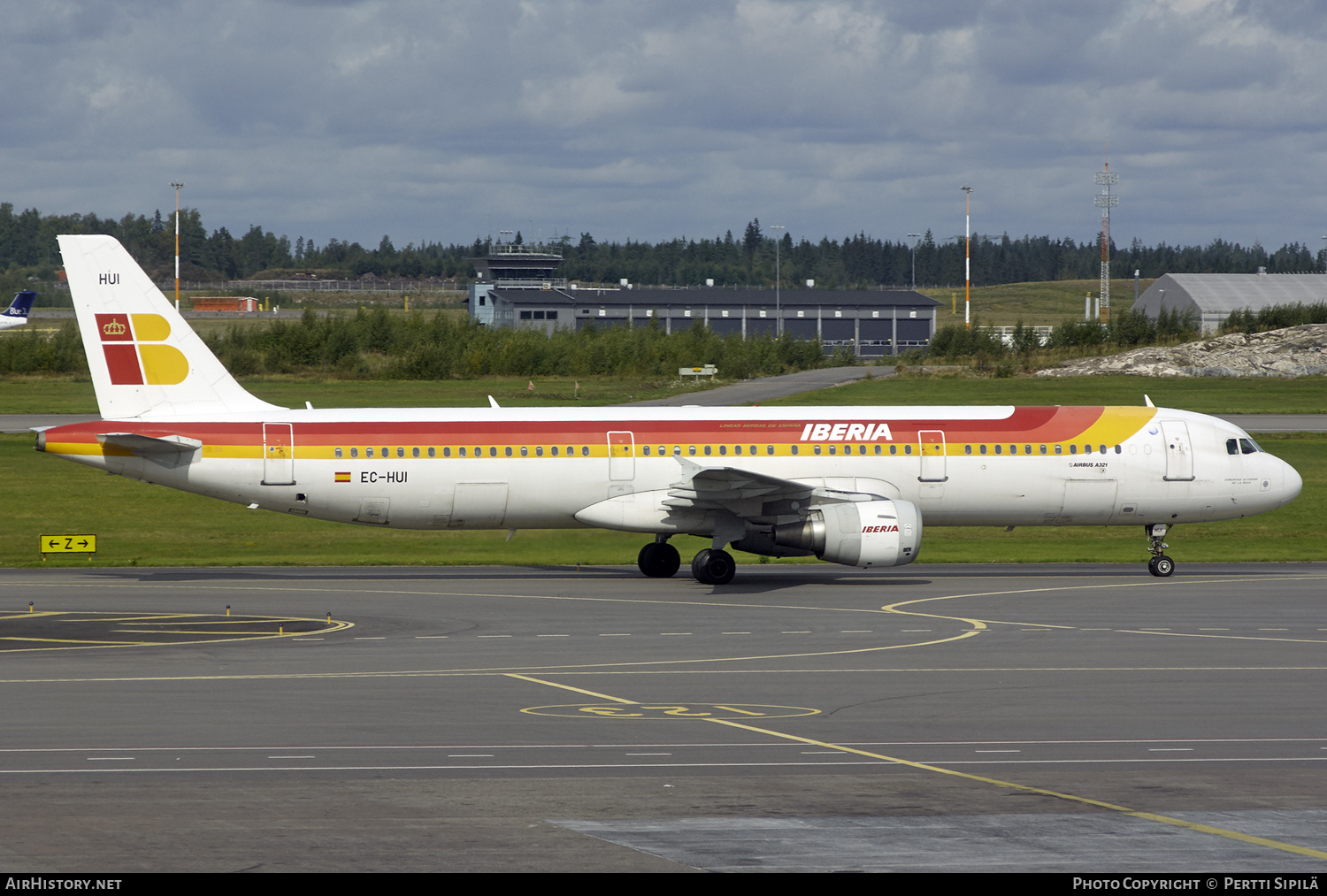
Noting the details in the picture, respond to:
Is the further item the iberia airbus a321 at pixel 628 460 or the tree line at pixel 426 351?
the tree line at pixel 426 351

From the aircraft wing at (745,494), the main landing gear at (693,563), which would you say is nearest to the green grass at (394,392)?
the main landing gear at (693,563)

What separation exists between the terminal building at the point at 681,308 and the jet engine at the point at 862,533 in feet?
473

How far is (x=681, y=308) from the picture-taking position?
19125 cm

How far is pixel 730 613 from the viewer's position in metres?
31.0

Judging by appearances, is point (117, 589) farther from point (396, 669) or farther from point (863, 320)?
point (863, 320)

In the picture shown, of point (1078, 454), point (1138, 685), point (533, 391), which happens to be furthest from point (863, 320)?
point (1138, 685)

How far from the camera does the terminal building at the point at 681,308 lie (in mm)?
182500

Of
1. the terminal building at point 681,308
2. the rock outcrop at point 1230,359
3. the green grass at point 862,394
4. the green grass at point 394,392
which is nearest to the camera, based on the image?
the green grass at point 394,392

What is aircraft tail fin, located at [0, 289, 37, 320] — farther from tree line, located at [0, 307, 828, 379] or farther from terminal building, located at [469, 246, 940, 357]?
terminal building, located at [469, 246, 940, 357]

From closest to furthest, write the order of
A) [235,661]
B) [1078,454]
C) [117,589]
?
[235,661] → [117,589] → [1078,454]

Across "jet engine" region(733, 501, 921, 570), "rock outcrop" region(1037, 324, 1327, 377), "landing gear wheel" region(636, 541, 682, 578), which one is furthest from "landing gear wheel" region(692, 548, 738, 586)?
"rock outcrop" region(1037, 324, 1327, 377)

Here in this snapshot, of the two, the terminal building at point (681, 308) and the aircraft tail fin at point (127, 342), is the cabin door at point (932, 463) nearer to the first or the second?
the aircraft tail fin at point (127, 342)

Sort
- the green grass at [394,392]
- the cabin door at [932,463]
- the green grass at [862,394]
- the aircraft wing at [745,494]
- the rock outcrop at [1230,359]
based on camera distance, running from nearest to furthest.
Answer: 1. the aircraft wing at [745,494]
2. the cabin door at [932,463]
3. the green grass at [394,392]
4. the green grass at [862,394]
5. the rock outcrop at [1230,359]

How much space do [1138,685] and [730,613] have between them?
10.5 meters
